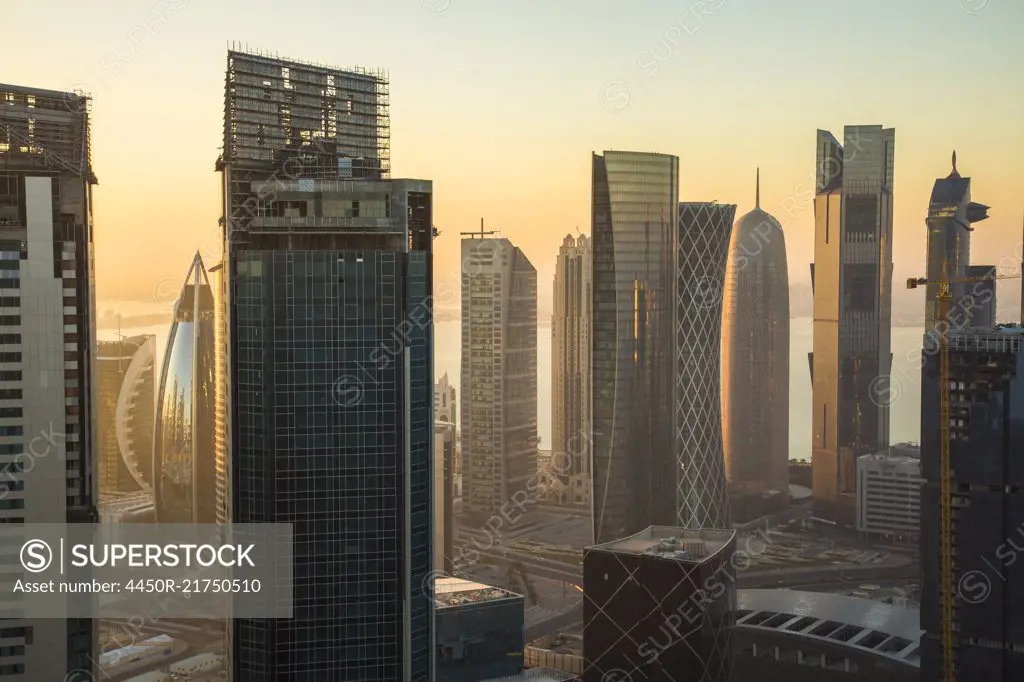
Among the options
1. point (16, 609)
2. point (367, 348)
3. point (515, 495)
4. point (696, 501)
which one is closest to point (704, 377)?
point (696, 501)

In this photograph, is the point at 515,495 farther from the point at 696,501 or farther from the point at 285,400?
the point at 285,400

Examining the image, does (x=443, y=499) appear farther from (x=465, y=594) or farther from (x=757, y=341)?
(x=757, y=341)

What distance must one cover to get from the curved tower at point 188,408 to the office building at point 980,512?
56.6 meters

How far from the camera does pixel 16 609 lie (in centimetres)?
3597

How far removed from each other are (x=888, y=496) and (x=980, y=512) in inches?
2744

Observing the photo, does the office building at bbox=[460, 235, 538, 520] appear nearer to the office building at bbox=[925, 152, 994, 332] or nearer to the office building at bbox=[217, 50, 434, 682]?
the office building at bbox=[925, 152, 994, 332]

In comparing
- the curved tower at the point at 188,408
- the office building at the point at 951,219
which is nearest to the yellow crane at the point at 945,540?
the curved tower at the point at 188,408

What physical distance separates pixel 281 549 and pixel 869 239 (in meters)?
110

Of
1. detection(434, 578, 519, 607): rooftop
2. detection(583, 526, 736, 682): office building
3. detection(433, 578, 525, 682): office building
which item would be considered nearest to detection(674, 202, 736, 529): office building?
detection(434, 578, 519, 607): rooftop

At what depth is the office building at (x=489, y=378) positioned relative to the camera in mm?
118625

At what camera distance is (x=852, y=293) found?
134125 millimetres

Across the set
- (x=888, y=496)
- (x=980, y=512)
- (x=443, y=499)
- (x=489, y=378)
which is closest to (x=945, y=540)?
(x=980, y=512)

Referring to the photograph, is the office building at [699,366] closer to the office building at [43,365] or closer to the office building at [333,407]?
the office building at [333,407]

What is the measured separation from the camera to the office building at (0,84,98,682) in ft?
119
